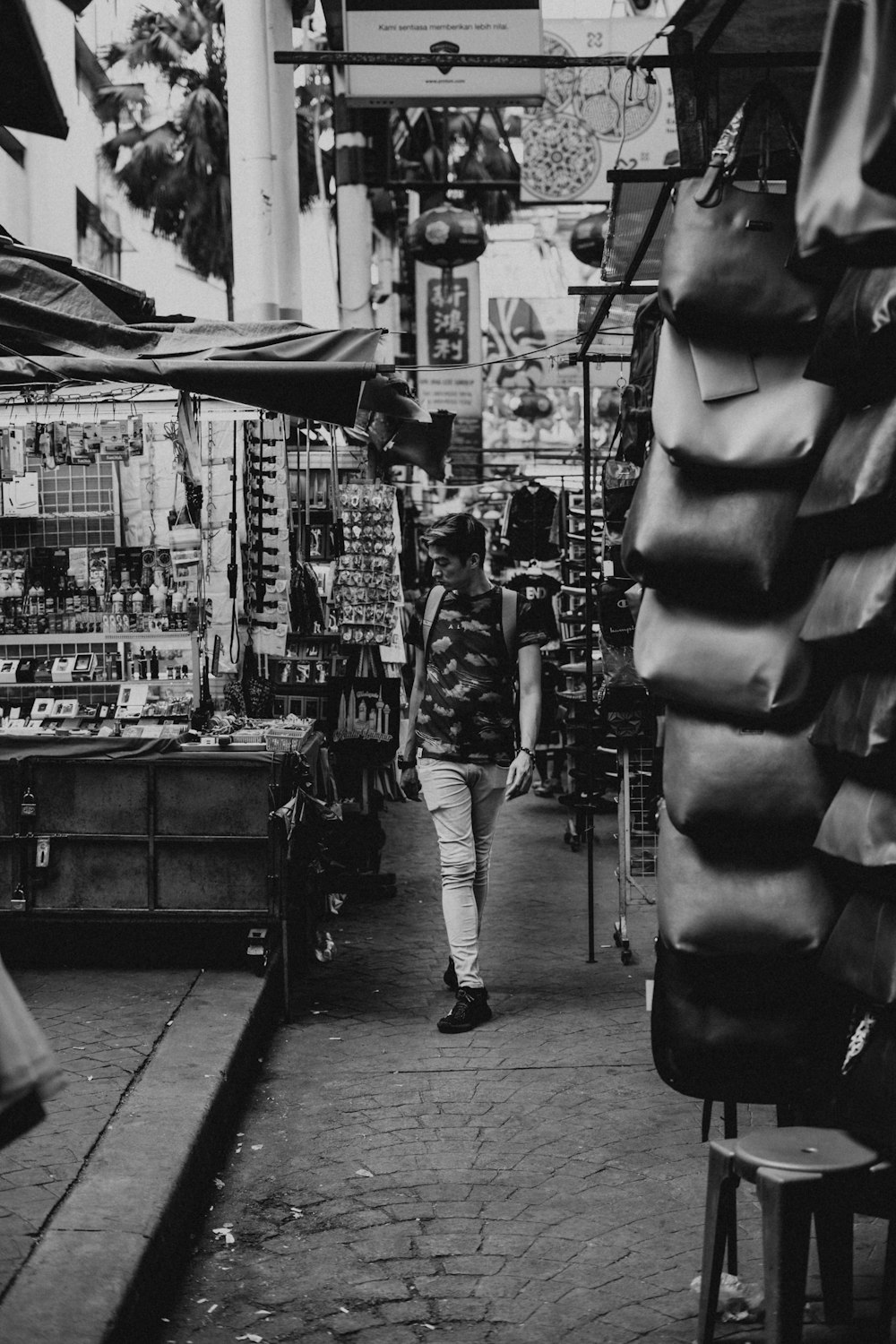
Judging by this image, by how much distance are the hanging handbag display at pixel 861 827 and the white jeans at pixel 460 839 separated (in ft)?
11.0

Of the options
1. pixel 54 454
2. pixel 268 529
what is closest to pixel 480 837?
pixel 268 529

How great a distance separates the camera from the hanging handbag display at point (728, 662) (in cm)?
356

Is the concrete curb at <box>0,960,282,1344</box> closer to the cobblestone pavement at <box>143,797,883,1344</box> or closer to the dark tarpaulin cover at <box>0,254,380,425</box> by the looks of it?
the cobblestone pavement at <box>143,797,883,1344</box>

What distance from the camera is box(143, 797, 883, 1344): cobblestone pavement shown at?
12.8 ft

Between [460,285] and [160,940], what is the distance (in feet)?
40.9

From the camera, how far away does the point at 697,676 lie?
12.1 ft

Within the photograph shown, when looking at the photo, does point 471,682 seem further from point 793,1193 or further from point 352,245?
point 352,245

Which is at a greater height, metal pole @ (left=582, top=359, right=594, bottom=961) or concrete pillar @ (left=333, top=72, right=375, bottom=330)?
concrete pillar @ (left=333, top=72, right=375, bottom=330)

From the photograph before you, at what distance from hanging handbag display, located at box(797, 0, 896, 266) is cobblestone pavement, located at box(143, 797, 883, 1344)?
2.69 meters

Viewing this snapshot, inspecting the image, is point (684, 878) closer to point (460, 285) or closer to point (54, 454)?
point (54, 454)

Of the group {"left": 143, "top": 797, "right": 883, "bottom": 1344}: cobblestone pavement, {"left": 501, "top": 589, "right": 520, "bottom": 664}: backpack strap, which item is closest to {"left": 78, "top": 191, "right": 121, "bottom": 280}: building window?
{"left": 501, "top": 589, "right": 520, "bottom": 664}: backpack strap

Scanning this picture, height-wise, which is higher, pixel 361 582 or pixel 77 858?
pixel 361 582

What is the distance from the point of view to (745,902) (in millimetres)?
3637


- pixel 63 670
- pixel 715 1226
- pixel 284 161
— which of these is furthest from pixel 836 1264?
pixel 284 161
